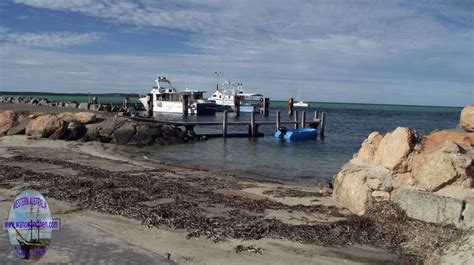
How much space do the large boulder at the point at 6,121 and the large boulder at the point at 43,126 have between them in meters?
1.17

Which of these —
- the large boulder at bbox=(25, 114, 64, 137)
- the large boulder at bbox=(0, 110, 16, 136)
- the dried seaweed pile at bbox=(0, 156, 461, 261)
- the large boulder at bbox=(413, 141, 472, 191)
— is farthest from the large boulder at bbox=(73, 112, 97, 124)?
the large boulder at bbox=(413, 141, 472, 191)

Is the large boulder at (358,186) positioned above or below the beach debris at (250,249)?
above

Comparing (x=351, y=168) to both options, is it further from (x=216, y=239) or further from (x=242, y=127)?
(x=242, y=127)

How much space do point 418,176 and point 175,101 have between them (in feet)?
199

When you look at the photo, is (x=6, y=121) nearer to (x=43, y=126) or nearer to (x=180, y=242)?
(x=43, y=126)

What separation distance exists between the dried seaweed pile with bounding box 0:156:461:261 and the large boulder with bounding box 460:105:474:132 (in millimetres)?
2295

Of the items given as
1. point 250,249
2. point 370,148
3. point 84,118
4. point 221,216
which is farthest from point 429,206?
point 84,118

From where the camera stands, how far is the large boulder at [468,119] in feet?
26.8

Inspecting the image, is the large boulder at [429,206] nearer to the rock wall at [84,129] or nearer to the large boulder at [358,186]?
the large boulder at [358,186]

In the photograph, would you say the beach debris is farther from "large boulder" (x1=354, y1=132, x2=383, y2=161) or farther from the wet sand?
"large boulder" (x1=354, y1=132, x2=383, y2=161)

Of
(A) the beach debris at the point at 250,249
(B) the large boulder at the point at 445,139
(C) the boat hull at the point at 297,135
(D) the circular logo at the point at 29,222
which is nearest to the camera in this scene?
(D) the circular logo at the point at 29,222

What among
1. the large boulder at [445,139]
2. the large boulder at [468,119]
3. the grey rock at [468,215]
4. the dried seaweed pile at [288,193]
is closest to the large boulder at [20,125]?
the dried seaweed pile at [288,193]

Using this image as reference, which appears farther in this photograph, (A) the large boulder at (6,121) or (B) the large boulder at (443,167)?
(A) the large boulder at (6,121)

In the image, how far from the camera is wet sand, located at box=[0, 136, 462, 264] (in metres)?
5.58
